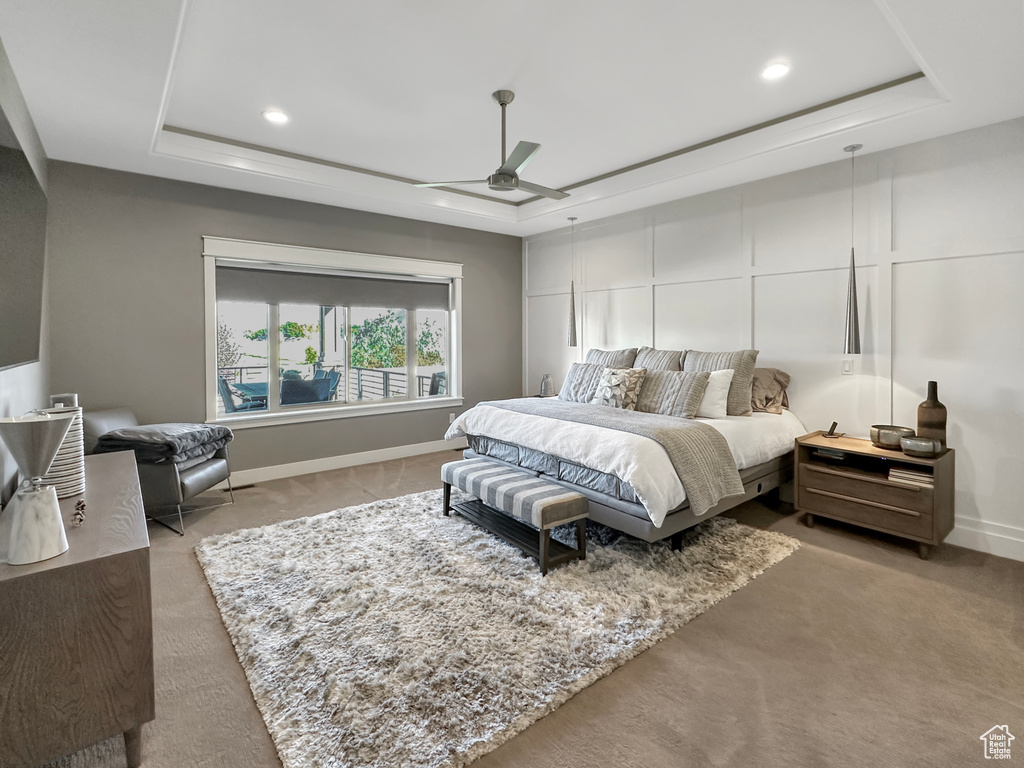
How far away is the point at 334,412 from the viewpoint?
16.6 ft

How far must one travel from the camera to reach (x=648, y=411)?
3.95 m

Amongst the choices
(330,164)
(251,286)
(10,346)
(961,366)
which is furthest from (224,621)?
(961,366)

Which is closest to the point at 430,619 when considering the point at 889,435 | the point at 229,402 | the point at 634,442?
the point at 634,442

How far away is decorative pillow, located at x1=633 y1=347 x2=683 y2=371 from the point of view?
431 cm

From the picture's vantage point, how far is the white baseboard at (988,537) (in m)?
3.03

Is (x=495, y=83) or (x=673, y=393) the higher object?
(x=495, y=83)

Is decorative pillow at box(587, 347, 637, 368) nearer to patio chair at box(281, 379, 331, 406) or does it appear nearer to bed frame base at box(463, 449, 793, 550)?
bed frame base at box(463, 449, 793, 550)

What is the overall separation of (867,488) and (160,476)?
4593 millimetres

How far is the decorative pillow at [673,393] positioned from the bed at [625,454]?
23 cm

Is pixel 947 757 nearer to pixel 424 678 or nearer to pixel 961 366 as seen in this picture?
pixel 424 678

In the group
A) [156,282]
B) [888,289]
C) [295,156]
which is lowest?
[888,289]

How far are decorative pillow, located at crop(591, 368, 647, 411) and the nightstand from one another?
121cm

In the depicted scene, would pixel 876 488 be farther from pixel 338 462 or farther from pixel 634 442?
pixel 338 462

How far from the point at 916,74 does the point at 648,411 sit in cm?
255
